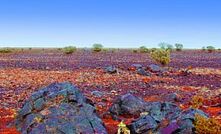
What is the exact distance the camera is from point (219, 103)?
18516mm

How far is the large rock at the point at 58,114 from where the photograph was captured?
39.8ft

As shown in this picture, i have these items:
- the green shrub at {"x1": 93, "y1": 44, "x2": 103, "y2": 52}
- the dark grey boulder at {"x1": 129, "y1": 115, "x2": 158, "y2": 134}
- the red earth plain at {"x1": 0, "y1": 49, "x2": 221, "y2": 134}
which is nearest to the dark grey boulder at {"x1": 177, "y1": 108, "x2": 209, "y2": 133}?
the dark grey boulder at {"x1": 129, "y1": 115, "x2": 158, "y2": 134}

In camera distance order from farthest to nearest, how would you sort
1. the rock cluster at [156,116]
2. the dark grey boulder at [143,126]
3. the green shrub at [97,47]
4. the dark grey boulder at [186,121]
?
the green shrub at [97,47], the dark grey boulder at [143,126], the rock cluster at [156,116], the dark grey boulder at [186,121]

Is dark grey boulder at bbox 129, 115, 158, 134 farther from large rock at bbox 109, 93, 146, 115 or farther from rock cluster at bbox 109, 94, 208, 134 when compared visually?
large rock at bbox 109, 93, 146, 115

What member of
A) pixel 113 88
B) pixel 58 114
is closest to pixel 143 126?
pixel 58 114

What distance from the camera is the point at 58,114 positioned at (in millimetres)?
12609

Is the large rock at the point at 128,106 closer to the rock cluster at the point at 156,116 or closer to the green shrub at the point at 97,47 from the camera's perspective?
the rock cluster at the point at 156,116

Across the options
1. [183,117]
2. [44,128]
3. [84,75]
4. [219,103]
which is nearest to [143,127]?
[183,117]

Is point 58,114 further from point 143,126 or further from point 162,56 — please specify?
point 162,56

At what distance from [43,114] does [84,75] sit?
60.4ft

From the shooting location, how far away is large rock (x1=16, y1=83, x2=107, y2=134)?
39.8ft

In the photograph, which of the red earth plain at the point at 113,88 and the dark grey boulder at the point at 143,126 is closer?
the dark grey boulder at the point at 143,126

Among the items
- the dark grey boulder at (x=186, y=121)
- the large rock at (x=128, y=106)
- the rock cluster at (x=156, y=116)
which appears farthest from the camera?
the large rock at (x=128, y=106)

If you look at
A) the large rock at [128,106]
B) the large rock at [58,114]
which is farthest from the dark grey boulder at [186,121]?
the large rock at [128,106]
